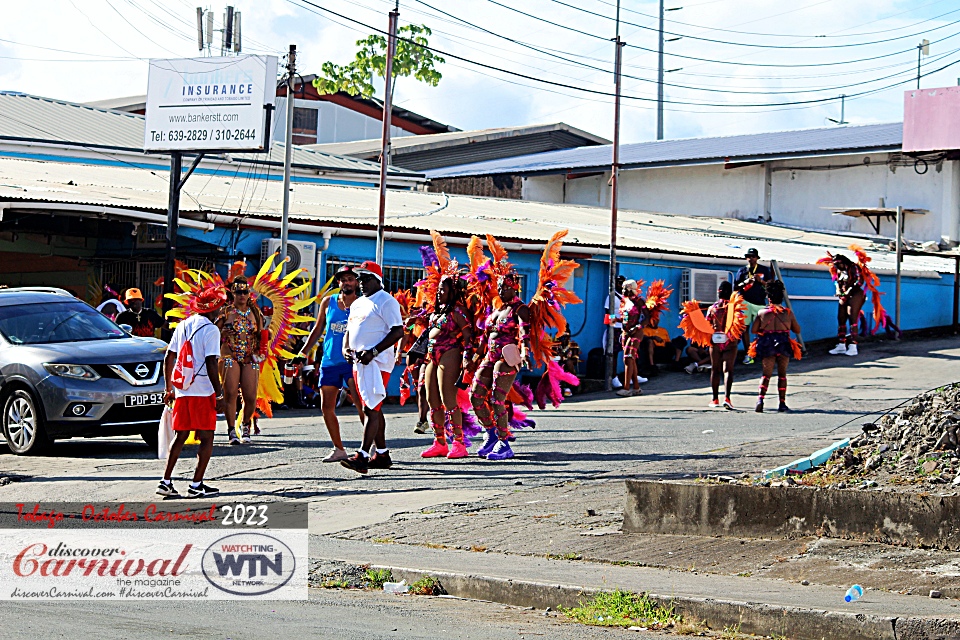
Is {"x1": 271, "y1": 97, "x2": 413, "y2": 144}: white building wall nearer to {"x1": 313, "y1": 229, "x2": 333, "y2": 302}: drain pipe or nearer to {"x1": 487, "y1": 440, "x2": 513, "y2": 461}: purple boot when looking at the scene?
{"x1": 313, "y1": 229, "x2": 333, "y2": 302}: drain pipe

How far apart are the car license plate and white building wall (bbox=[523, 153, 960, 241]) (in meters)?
25.0

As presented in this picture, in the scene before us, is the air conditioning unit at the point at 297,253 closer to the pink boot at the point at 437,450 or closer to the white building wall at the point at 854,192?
the pink boot at the point at 437,450

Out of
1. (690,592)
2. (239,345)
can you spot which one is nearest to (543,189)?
(239,345)

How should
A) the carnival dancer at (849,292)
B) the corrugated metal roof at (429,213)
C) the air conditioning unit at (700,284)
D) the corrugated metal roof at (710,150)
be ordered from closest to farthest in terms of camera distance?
the corrugated metal roof at (429,213), the air conditioning unit at (700,284), the carnival dancer at (849,292), the corrugated metal roof at (710,150)

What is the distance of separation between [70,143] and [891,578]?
25306 millimetres

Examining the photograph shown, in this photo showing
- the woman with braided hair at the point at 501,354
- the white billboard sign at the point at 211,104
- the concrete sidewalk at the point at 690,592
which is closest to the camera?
the concrete sidewalk at the point at 690,592

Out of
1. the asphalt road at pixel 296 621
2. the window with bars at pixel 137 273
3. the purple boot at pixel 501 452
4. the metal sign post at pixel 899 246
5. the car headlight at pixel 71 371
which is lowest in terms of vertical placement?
the asphalt road at pixel 296 621

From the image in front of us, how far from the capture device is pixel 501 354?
1241 cm

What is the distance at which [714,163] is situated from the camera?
127 ft

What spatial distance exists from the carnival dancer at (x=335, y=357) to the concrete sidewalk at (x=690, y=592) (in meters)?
3.55

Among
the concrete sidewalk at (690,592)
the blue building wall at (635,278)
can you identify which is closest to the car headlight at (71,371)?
the concrete sidewalk at (690,592)

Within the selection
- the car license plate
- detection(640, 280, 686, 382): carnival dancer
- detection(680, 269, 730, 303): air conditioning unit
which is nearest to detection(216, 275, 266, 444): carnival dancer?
the car license plate

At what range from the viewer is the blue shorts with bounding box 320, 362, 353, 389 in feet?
40.3

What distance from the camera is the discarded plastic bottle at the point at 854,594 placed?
21.5ft
